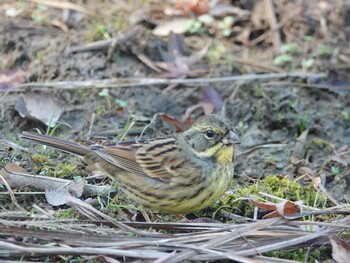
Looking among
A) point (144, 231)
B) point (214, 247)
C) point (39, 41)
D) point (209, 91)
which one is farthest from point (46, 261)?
point (39, 41)

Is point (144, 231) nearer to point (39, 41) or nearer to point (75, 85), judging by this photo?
point (75, 85)

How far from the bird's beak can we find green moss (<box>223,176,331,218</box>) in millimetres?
410

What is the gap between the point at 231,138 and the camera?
17.1 ft

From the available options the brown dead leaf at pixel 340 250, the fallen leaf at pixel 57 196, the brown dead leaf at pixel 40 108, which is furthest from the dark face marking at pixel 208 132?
the brown dead leaf at pixel 40 108

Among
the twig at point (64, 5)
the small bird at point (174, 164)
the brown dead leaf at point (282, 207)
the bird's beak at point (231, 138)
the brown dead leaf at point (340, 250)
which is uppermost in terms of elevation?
the twig at point (64, 5)

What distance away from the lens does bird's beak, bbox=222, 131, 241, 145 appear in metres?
5.18

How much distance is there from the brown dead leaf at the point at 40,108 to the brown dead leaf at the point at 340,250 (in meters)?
2.71

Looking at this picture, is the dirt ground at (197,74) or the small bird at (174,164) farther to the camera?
the dirt ground at (197,74)

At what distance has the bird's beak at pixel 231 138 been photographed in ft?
17.0

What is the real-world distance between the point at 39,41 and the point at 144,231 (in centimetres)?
382

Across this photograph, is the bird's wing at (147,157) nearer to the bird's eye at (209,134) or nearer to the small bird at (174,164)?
the small bird at (174,164)

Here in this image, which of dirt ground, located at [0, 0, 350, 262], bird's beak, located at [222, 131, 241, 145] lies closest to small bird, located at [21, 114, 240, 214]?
bird's beak, located at [222, 131, 241, 145]

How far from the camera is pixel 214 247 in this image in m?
4.46

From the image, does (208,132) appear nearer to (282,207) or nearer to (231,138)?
(231,138)
